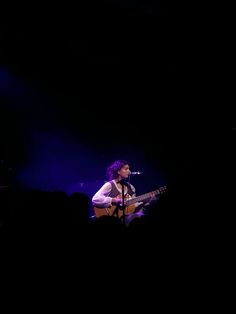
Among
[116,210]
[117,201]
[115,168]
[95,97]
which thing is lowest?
[116,210]

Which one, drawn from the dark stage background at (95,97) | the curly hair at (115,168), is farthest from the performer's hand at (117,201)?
the dark stage background at (95,97)

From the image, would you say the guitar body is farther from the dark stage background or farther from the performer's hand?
the dark stage background

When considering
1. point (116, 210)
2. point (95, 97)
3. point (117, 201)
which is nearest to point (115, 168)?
point (117, 201)

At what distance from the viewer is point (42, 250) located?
114 centimetres

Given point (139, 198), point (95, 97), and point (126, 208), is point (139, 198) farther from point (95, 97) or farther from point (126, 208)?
point (95, 97)

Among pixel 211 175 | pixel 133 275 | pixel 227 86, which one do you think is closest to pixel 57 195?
pixel 133 275

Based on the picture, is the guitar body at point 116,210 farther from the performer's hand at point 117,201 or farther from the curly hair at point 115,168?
the curly hair at point 115,168

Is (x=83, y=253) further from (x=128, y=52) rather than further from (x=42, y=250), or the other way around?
(x=128, y=52)

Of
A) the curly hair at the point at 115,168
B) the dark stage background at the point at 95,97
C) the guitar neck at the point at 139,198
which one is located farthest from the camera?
the curly hair at the point at 115,168

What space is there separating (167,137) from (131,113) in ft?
3.35

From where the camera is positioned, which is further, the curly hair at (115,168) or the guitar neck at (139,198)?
the curly hair at (115,168)

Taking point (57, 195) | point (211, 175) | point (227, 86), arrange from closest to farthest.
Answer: point (211, 175)
point (57, 195)
point (227, 86)

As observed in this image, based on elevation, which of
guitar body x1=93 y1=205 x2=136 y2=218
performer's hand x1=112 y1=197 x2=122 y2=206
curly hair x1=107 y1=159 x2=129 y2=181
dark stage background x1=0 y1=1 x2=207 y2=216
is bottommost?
guitar body x1=93 y1=205 x2=136 y2=218

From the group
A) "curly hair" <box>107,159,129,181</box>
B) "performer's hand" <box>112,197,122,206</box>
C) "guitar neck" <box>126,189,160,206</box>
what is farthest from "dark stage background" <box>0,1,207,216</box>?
"performer's hand" <box>112,197,122,206</box>
